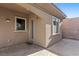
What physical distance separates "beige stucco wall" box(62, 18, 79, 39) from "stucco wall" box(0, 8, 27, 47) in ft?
27.1

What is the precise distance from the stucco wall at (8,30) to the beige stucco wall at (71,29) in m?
8.26

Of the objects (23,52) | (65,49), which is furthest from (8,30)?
(65,49)

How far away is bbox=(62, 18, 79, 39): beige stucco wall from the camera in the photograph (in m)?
15.8

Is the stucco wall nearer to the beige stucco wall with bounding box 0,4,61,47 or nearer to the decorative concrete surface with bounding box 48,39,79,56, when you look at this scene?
the beige stucco wall with bounding box 0,4,61,47

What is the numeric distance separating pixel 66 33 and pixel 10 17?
9.76m

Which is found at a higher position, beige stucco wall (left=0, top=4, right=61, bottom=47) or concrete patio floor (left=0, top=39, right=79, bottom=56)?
beige stucco wall (left=0, top=4, right=61, bottom=47)

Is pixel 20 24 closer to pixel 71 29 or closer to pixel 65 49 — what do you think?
pixel 65 49

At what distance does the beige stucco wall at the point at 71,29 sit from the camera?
622 inches

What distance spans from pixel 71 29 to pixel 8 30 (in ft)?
33.9

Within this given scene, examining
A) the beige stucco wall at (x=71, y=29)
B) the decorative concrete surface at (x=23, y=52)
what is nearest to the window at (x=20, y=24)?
the decorative concrete surface at (x=23, y=52)

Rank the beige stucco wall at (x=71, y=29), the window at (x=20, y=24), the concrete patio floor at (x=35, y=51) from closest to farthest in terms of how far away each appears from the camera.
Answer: the concrete patio floor at (x=35, y=51), the window at (x=20, y=24), the beige stucco wall at (x=71, y=29)

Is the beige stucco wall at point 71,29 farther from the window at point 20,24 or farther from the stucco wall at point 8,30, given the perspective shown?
the stucco wall at point 8,30

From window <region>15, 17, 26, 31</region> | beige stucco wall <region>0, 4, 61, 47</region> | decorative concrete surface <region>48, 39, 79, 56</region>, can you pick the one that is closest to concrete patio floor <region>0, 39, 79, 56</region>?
decorative concrete surface <region>48, 39, 79, 56</region>

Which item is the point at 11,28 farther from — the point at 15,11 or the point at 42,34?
the point at 42,34
